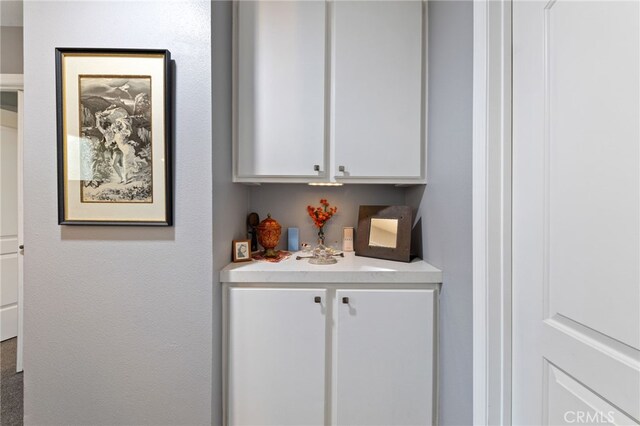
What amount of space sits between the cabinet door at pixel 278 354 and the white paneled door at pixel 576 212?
76cm

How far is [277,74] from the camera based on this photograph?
1.35 m

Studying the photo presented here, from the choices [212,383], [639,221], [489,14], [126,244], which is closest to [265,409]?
[212,383]

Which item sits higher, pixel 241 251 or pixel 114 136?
pixel 114 136

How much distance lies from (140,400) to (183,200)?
883mm

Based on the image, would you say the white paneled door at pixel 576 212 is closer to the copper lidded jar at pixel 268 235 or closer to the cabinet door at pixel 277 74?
the cabinet door at pixel 277 74

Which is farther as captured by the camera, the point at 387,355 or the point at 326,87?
the point at 326,87

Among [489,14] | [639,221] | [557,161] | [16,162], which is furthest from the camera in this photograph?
[16,162]

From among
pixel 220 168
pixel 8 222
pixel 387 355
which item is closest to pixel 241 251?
pixel 220 168

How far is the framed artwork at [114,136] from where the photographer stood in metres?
1.12

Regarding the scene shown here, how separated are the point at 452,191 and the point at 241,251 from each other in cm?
103

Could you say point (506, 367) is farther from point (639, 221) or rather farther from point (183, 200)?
point (183, 200)

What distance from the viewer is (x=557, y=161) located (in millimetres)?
745

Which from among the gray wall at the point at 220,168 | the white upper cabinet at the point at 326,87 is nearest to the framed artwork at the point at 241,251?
the gray wall at the point at 220,168

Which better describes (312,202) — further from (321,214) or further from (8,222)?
(8,222)
